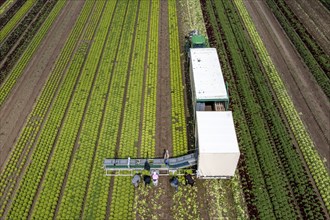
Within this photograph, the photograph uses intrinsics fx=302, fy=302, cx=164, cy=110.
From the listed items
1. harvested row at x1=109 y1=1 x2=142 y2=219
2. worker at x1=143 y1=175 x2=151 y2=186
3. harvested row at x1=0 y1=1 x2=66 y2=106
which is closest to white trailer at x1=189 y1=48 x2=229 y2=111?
harvested row at x1=109 y1=1 x2=142 y2=219

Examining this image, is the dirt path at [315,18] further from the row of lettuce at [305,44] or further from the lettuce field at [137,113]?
the lettuce field at [137,113]

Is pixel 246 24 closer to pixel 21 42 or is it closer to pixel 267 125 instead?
pixel 267 125

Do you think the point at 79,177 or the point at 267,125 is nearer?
the point at 79,177

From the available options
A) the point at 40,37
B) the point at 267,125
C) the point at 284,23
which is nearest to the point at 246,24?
the point at 284,23

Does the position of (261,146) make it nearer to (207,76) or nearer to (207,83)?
(207,83)

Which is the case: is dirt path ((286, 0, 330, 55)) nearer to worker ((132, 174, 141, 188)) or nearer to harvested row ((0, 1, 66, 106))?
worker ((132, 174, 141, 188))

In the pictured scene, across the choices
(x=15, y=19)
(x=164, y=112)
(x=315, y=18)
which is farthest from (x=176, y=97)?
(x=15, y=19)

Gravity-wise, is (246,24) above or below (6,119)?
above
